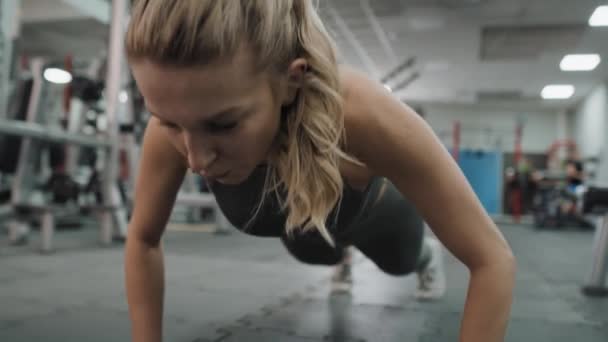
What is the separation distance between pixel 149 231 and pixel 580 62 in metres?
7.15

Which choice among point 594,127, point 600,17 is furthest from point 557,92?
point 600,17

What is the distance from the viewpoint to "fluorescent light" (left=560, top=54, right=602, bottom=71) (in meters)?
6.28

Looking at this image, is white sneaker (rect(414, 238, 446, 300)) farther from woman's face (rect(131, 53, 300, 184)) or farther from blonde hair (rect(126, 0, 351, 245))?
woman's face (rect(131, 53, 300, 184))

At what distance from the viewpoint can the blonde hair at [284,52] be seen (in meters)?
0.51

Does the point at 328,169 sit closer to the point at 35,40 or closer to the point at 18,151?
the point at 18,151

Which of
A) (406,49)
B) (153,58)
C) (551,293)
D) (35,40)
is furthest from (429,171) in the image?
(35,40)

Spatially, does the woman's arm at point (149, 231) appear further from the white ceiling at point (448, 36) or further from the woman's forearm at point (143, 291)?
the white ceiling at point (448, 36)

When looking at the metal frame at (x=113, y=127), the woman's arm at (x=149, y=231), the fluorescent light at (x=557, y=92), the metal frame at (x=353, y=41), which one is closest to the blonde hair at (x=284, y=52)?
the woman's arm at (x=149, y=231)

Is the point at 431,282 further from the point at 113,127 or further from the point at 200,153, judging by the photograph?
the point at 113,127

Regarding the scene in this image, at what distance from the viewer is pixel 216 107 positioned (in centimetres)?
54

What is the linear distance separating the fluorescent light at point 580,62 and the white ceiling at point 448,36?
139mm

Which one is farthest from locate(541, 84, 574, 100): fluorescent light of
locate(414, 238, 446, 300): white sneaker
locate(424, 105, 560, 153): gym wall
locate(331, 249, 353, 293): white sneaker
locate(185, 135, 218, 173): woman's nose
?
locate(185, 135, 218, 173): woman's nose

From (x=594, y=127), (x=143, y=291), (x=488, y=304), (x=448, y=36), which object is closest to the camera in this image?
(x=488, y=304)

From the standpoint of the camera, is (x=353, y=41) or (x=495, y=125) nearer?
(x=353, y=41)
